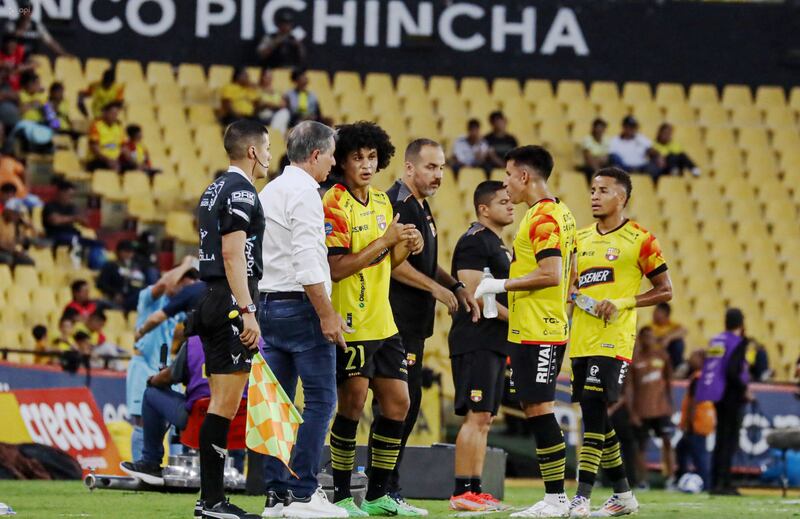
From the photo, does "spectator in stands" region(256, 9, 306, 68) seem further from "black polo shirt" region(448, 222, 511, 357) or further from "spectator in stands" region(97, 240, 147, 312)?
"black polo shirt" region(448, 222, 511, 357)

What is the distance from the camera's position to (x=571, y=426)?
1709 cm

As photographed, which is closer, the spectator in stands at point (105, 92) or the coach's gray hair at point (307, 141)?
the coach's gray hair at point (307, 141)

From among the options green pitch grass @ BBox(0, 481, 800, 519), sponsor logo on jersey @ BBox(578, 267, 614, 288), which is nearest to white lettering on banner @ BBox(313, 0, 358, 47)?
green pitch grass @ BBox(0, 481, 800, 519)

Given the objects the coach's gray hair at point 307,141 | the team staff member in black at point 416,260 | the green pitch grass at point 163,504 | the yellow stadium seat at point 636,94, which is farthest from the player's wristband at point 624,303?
the yellow stadium seat at point 636,94

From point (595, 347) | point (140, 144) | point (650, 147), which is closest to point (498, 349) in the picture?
point (595, 347)

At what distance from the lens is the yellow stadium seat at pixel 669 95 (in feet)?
82.4

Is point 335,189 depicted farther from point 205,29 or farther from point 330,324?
point 205,29

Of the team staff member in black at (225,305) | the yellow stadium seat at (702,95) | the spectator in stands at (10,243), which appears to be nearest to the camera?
the team staff member in black at (225,305)

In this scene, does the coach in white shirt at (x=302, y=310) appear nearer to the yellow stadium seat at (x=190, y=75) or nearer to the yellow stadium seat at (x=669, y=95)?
the yellow stadium seat at (x=190, y=75)

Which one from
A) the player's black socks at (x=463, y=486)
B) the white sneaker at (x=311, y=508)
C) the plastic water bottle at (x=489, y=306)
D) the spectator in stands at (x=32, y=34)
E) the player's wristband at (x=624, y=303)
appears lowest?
the white sneaker at (x=311, y=508)

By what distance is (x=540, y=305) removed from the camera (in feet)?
30.9

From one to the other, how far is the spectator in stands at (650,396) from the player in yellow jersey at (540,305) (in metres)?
7.70

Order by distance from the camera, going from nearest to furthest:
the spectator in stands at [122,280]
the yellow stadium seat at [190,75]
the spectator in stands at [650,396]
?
1. the spectator in stands at [650,396]
2. the spectator in stands at [122,280]
3. the yellow stadium seat at [190,75]

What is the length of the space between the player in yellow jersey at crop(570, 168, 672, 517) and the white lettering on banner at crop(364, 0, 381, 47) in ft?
48.1
